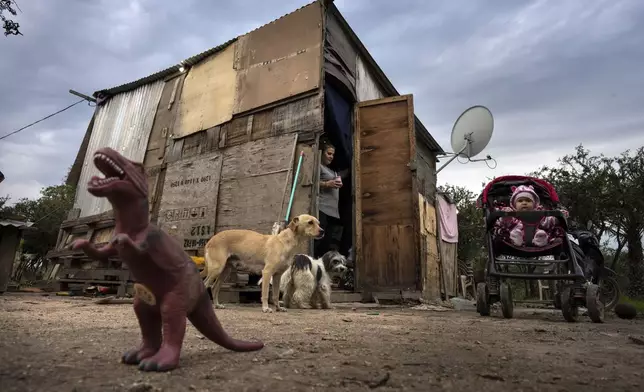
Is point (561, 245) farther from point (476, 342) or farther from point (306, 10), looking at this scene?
point (306, 10)

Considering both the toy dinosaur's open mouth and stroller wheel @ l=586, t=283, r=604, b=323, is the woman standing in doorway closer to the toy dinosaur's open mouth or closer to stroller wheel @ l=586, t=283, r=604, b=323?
stroller wheel @ l=586, t=283, r=604, b=323

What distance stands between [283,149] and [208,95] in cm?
293

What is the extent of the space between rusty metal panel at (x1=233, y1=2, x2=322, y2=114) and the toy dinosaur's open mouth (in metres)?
Answer: 6.07

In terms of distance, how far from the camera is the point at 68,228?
9.96 metres

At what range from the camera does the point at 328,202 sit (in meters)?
7.20

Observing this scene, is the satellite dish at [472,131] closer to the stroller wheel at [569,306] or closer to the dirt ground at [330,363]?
the stroller wheel at [569,306]

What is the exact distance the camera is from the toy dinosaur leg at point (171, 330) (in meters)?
1.40

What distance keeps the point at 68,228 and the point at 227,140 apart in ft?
18.1

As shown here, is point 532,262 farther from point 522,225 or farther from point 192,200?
point 192,200

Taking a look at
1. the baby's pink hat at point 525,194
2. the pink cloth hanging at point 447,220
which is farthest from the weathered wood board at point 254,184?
the pink cloth hanging at point 447,220

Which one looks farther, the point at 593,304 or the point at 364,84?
the point at 364,84

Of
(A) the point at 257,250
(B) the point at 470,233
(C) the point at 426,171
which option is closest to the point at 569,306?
(A) the point at 257,250

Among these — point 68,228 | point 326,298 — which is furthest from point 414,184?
point 68,228

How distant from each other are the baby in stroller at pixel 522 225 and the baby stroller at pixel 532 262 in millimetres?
72
